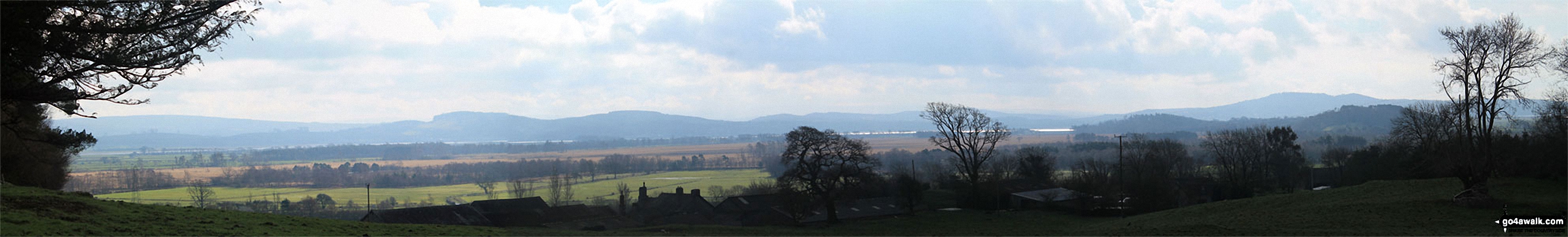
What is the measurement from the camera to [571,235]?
2734 centimetres

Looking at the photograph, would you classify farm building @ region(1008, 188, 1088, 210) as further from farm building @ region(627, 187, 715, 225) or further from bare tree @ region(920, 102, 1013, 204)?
farm building @ region(627, 187, 715, 225)

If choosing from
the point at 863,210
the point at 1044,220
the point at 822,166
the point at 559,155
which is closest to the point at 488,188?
the point at 863,210

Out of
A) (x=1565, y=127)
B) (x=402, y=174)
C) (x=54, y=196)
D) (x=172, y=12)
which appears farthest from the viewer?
(x=402, y=174)

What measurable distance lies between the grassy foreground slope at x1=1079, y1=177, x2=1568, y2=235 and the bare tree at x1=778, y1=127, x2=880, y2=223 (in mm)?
11049

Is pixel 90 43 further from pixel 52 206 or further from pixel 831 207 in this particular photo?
pixel 831 207

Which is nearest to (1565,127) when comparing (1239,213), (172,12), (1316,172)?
(1239,213)

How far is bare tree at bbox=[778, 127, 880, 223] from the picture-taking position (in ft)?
126

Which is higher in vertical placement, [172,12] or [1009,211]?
[172,12]

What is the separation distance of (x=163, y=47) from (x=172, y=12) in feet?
3.17

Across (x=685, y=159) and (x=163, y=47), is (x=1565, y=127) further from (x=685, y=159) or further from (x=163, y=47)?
(x=685, y=159)

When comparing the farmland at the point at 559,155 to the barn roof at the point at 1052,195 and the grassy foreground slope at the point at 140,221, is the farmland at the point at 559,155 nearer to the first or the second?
the barn roof at the point at 1052,195

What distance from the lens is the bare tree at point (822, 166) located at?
3838 cm

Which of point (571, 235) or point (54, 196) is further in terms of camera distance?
point (571, 235)

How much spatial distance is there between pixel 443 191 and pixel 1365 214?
75754mm
